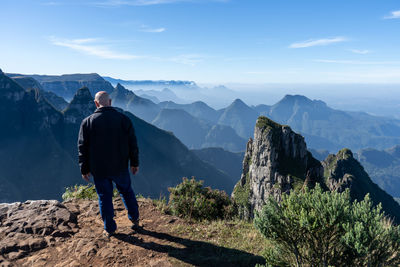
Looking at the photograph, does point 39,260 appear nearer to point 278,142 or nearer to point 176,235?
point 176,235

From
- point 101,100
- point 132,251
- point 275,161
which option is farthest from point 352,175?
point 101,100

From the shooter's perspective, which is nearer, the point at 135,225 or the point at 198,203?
the point at 135,225

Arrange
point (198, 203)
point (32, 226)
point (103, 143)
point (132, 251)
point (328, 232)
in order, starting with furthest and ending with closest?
point (198, 203), point (32, 226), point (103, 143), point (132, 251), point (328, 232)

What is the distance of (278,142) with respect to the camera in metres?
82.4

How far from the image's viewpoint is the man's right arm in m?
5.87

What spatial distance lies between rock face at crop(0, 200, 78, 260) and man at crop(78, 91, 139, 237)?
160 cm

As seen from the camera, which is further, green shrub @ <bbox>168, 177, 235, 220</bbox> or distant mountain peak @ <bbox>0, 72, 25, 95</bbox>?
distant mountain peak @ <bbox>0, 72, 25, 95</bbox>

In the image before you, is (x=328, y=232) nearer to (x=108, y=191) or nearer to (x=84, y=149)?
(x=108, y=191)

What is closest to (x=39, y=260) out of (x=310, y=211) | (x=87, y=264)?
(x=87, y=264)

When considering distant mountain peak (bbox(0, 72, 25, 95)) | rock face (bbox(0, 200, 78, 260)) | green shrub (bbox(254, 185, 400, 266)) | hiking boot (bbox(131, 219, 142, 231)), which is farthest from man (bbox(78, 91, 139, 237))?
distant mountain peak (bbox(0, 72, 25, 95))

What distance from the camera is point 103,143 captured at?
5934mm

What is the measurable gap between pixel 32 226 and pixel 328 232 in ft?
24.7

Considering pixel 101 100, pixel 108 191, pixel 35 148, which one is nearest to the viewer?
pixel 101 100

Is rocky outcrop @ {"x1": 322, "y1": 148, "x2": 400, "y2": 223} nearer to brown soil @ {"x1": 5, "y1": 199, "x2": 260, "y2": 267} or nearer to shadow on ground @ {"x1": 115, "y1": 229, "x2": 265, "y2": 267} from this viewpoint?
shadow on ground @ {"x1": 115, "y1": 229, "x2": 265, "y2": 267}
